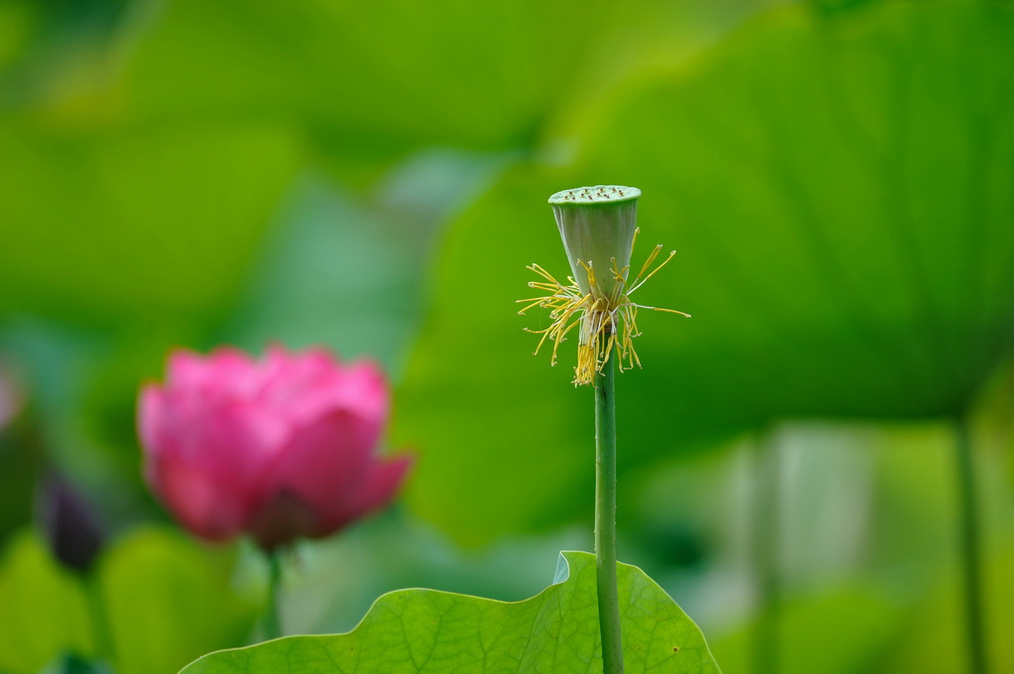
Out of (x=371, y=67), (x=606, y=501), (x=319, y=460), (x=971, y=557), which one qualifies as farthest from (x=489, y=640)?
(x=371, y=67)

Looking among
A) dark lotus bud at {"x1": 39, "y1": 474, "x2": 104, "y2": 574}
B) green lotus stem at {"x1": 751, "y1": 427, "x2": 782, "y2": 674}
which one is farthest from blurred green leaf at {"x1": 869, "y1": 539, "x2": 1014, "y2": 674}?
dark lotus bud at {"x1": 39, "y1": 474, "x2": 104, "y2": 574}

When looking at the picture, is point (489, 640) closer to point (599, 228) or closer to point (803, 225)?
point (599, 228)

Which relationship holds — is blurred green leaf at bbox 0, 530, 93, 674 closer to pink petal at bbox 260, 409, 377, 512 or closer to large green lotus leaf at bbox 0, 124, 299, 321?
pink petal at bbox 260, 409, 377, 512

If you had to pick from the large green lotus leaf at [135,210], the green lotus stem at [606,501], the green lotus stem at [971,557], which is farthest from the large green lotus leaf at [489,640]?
the large green lotus leaf at [135,210]

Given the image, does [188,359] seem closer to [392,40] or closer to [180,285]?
[392,40]

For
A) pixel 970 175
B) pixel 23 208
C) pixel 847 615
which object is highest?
pixel 23 208

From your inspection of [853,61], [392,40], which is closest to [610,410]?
[853,61]
